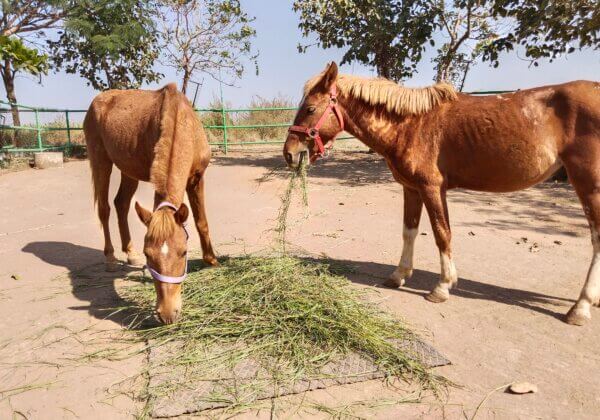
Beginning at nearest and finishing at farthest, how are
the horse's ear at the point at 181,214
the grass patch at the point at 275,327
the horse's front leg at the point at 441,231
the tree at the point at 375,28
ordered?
the grass patch at the point at 275,327 → the horse's ear at the point at 181,214 → the horse's front leg at the point at 441,231 → the tree at the point at 375,28

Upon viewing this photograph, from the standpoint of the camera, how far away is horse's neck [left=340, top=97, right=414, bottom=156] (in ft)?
13.0

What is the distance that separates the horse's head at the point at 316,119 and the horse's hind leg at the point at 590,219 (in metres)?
2.05

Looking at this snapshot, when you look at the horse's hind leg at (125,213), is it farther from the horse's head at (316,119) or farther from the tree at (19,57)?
the tree at (19,57)

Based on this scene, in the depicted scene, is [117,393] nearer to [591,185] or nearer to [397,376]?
[397,376]

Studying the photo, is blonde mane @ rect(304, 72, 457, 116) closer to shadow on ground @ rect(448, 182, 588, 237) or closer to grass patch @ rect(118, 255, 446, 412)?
grass patch @ rect(118, 255, 446, 412)

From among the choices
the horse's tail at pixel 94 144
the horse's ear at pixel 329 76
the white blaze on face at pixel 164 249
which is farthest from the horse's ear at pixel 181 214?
the horse's tail at pixel 94 144

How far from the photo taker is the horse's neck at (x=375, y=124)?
395 centimetres

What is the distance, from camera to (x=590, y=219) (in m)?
3.44

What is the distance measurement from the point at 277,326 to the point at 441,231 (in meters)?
1.74

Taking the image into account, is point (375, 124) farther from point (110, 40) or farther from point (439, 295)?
point (110, 40)

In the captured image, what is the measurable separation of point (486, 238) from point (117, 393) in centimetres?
501

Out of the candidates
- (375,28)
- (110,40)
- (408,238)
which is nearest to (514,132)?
(408,238)

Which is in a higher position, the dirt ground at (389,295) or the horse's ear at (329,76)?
the horse's ear at (329,76)

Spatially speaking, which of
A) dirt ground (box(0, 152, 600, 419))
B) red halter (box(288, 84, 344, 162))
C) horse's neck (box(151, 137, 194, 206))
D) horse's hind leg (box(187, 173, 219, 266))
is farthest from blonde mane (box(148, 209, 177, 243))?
red halter (box(288, 84, 344, 162))
